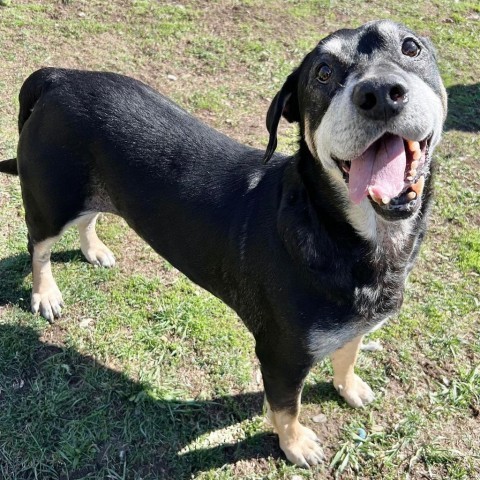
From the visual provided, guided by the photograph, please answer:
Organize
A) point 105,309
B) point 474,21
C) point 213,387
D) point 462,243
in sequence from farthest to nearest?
point 474,21
point 462,243
point 105,309
point 213,387

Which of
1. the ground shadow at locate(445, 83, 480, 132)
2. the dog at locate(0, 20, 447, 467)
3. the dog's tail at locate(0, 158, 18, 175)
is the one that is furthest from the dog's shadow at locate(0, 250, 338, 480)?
the ground shadow at locate(445, 83, 480, 132)

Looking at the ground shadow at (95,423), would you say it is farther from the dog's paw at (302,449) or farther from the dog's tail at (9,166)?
the dog's tail at (9,166)

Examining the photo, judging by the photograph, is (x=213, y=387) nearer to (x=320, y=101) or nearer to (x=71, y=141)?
(x=71, y=141)

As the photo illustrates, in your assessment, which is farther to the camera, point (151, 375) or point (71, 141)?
point (151, 375)

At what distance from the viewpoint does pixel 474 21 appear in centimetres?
871

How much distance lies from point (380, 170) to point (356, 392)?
6.86 ft

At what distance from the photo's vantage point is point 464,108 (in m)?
6.86

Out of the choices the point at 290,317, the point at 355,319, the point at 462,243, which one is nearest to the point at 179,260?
the point at 290,317

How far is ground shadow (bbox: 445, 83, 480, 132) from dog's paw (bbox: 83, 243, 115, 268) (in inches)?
174

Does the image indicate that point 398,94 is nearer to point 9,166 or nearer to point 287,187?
point 287,187

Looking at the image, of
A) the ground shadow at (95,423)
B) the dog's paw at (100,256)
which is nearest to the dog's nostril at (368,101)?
the ground shadow at (95,423)

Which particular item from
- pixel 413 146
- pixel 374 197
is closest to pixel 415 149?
pixel 413 146

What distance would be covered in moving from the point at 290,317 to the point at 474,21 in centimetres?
788

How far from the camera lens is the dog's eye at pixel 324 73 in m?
2.79
